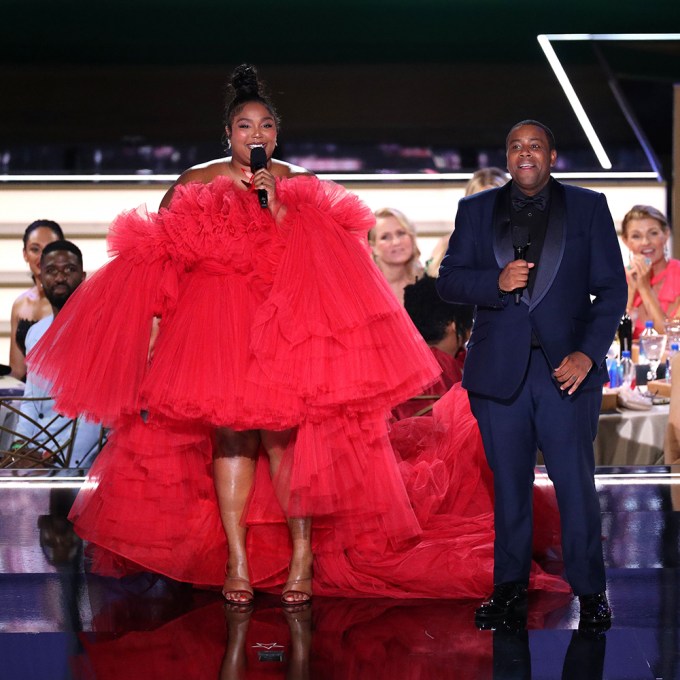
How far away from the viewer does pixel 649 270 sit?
6355 millimetres

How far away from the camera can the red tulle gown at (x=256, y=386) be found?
3064 millimetres

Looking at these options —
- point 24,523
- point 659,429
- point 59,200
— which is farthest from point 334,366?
point 59,200

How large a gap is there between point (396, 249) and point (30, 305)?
2.09m

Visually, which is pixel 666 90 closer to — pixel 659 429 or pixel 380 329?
pixel 659 429

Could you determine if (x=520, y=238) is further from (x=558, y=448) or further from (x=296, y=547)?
(x=296, y=547)

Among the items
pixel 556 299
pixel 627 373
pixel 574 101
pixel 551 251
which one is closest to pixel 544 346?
pixel 556 299

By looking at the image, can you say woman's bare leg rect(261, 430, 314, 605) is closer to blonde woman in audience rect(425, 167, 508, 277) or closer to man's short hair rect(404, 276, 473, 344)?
man's short hair rect(404, 276, 473, 344)

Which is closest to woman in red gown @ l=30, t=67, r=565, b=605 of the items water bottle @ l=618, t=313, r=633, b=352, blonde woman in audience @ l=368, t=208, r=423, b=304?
water bottle @ l=618, t=313, r=633, b=352

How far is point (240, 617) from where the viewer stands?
3078 mm

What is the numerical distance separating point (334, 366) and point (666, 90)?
652cm

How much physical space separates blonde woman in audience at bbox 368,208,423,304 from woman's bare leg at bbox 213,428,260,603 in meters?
2.67

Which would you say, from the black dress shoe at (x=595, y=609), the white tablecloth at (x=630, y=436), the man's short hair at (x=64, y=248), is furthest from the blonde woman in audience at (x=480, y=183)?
the black dress shoe at (x=595, y=609)

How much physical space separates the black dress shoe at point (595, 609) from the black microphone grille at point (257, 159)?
140 cm

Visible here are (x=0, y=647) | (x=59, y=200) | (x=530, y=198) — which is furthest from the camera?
(x=59, y=200)
